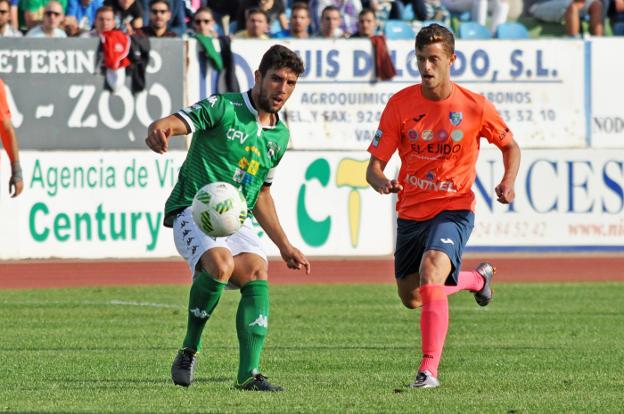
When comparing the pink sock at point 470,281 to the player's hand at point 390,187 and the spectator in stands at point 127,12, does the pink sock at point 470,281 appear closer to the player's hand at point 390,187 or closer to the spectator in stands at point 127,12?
the player's hand at point 390,187

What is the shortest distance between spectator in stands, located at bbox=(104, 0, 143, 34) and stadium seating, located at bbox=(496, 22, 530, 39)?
20.7 ft

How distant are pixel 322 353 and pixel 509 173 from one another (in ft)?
7.82

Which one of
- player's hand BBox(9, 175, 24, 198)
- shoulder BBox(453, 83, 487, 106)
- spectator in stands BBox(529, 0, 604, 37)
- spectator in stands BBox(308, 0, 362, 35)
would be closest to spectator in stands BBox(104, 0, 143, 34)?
spectator in stands BBox(308, 0, 362, 35)

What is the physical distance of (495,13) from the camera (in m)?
25.8

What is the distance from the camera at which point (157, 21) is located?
2164cm

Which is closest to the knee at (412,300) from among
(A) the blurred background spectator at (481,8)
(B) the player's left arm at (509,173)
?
(B) the player's left arm at (509,173)

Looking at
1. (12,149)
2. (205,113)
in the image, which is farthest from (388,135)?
(12,149)

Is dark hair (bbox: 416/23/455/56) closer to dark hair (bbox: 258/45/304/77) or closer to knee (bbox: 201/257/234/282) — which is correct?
dark hair (bbox: 258/45/304/77)

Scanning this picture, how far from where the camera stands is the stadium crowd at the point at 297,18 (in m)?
21.6

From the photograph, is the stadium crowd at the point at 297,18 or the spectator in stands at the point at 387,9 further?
the spectator in stands at the point at 387,9

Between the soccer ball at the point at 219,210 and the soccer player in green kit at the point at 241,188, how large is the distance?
23cm

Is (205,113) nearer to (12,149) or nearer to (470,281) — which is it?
(470,281)

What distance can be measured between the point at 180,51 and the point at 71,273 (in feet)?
13.7

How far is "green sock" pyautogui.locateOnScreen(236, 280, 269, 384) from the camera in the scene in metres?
8.35
